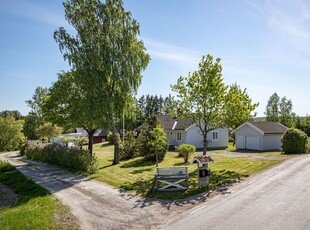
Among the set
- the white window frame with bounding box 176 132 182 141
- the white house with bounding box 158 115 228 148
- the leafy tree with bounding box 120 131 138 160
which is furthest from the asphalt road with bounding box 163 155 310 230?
the white window frame with bounding box 176 132 182 141

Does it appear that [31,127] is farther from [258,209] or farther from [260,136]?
[258,209]

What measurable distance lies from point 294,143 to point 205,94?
661 inches

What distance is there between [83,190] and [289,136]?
1019 inches

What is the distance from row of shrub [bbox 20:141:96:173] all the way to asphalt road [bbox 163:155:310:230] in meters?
13.3

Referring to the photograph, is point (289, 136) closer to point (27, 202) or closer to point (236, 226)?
point (236, 226)

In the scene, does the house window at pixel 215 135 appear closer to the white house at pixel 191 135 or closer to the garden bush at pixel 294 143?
the white house at pixel 191 135

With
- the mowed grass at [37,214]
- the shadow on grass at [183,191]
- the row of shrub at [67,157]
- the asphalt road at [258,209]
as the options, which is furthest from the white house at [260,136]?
the mowed grass at [37,214]

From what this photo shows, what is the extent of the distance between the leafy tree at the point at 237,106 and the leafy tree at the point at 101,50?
32.1ft

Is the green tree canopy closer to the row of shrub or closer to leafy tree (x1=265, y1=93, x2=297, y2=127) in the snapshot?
leafy tree (x1=265, y1=93, x2=297, y2=127)

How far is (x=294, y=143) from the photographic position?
3014 centimetres

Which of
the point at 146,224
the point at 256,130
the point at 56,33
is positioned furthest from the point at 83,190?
the point at 256,130

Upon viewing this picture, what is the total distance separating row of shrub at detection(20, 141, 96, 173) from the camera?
75.4ft

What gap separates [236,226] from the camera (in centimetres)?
973

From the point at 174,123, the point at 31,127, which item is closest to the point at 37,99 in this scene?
the point at 31,127
